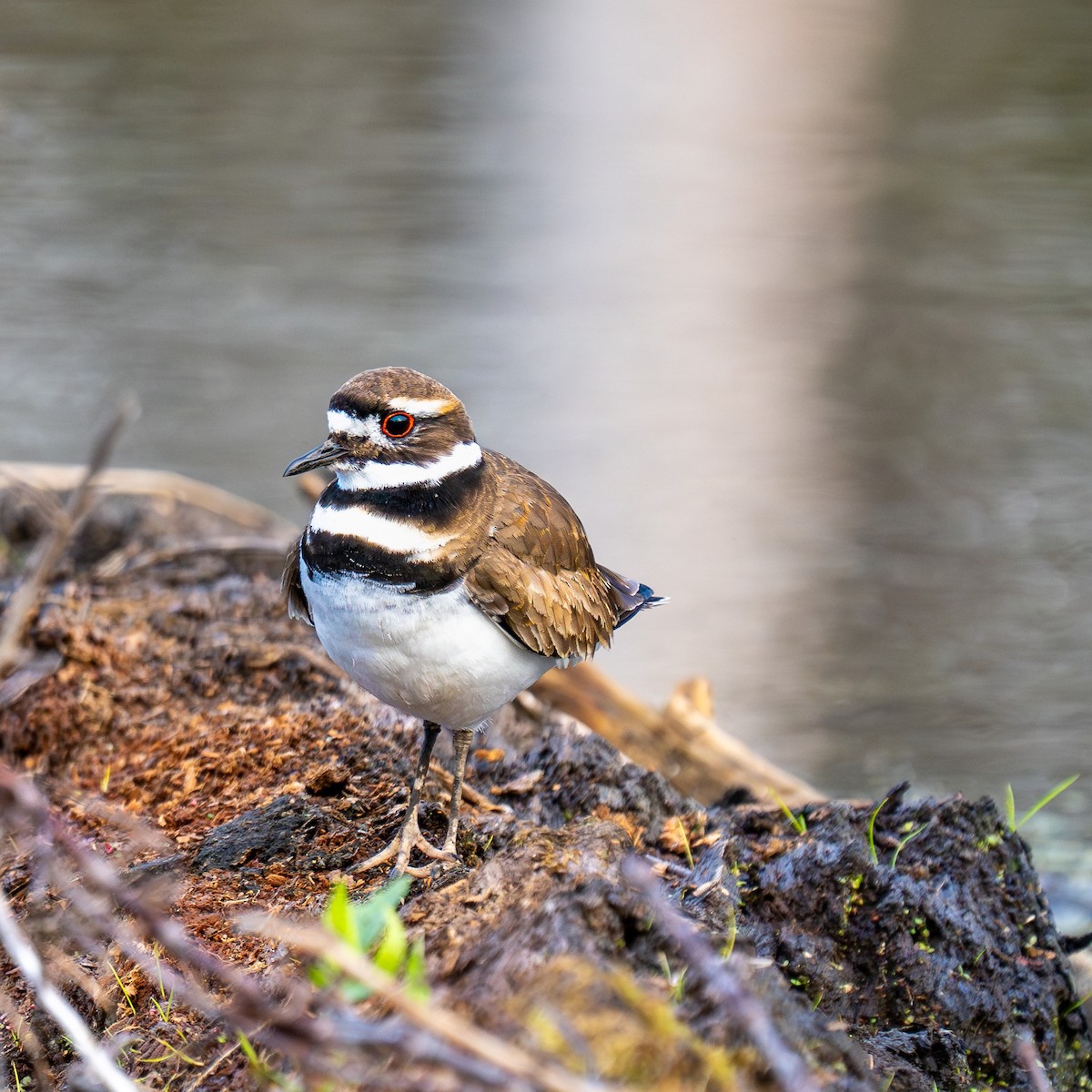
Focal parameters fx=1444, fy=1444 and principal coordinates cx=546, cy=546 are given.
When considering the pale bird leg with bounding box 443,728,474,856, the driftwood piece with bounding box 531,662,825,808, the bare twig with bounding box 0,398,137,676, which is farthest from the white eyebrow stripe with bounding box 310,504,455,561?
the driftwood piece with bounding box 531,662,825,808

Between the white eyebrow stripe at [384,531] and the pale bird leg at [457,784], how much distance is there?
0.59 meters

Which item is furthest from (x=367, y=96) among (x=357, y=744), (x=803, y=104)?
(x=357, y=744)

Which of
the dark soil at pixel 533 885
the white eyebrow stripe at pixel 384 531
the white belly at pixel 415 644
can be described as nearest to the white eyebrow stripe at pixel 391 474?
the white eyebrow stripe at pixel 384 531

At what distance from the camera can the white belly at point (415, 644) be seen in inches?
142

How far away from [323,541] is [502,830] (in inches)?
36.0

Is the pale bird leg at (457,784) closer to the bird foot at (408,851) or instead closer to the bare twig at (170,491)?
the bird foot at (408,851)

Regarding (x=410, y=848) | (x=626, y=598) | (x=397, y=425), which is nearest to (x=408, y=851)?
(x=410, y=848)

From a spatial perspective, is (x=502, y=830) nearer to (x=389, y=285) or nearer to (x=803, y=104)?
(x=389, y=285)

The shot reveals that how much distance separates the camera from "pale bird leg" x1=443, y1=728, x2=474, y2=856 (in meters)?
3.85

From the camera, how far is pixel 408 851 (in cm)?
380

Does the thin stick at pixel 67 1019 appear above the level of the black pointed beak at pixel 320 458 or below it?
below

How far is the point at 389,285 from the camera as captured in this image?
526 inches

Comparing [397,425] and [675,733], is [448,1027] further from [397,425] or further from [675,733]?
[675,733]

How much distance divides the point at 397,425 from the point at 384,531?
12.1 inches
